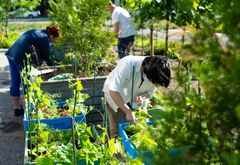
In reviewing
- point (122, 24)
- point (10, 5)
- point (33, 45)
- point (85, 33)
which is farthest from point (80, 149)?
point (10, 5)

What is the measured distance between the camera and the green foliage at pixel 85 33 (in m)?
6.16

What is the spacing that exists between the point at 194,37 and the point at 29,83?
2.61m

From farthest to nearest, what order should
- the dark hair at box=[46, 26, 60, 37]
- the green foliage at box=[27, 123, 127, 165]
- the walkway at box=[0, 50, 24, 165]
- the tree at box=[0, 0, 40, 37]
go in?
the tree at box=[0, 0, 40, 37] → the dark hair at box=[46, 26, 60, 37] → the walkway at box=[0, 50, 24, 165] → the green foliage at box=[27, 123, 127, 165]

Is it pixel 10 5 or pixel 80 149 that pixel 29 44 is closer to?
pixel 80 149

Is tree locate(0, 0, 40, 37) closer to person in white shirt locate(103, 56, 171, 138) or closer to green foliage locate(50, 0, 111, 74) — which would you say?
green foliage locate(50, 0, 111, 74)

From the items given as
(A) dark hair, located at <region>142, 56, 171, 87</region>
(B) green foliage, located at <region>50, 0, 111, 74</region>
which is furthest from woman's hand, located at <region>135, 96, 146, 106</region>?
(B) green foliage, located at <region>50, 0, 111, 74</region>

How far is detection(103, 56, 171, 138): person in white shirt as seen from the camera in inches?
127

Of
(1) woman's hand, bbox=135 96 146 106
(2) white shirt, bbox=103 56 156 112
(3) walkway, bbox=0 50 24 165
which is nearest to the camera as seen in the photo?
(2) white shirt, bbox=103 56 156 112

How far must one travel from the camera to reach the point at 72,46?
6.36m

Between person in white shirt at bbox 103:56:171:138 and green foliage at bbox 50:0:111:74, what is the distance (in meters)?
2.00

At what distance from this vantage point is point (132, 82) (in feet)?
12.1

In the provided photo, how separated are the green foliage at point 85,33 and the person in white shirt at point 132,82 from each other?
1997 millimetres

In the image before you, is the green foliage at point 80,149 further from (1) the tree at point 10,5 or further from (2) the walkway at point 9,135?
(1) the tree at point 10,5

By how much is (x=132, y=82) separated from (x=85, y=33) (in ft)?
8.76
